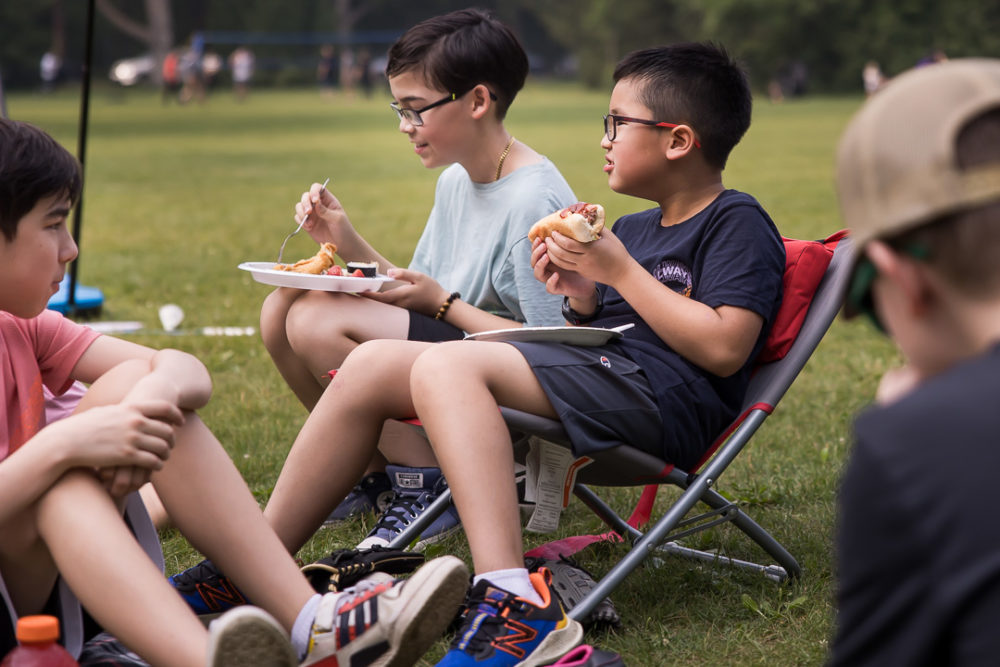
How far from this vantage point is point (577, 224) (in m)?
2.57

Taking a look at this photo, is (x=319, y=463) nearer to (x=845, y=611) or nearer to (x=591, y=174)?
(x=845, y=611)

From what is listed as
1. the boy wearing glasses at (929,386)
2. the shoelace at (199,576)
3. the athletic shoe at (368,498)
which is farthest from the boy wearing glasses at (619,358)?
the boy wearing glasses at (929,386)

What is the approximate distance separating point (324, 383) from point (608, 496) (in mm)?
1092

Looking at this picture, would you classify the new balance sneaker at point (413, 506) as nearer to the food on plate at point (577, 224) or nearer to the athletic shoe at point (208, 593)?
the athletic shoe at point (208, 593)

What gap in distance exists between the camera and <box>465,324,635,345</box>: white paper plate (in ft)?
8.19

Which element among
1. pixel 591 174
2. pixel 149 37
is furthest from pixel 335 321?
pixel 149 37

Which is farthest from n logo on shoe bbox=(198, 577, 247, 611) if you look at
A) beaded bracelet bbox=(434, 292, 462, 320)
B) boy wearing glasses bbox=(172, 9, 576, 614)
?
beaded bracelet bbox=(434, 292, 462, 320)

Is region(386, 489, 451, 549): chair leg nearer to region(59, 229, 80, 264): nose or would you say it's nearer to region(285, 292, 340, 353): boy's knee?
region(285, 292, 340, 353): boy's knee

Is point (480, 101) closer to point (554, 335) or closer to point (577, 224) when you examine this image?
point (577, 224)

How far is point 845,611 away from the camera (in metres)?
1.25

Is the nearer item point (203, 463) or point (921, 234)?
point (921, 234)

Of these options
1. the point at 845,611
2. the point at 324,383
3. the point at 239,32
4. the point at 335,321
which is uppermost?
the point at 845,611

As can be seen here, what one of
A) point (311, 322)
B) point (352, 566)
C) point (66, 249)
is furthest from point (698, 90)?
point (66, 249)

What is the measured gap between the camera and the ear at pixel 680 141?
111 inches
